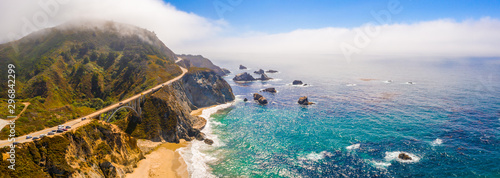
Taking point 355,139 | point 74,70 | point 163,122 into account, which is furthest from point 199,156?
point 74,70

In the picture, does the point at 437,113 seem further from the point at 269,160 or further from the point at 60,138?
the point at 60,138

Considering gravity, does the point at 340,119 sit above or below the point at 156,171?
above

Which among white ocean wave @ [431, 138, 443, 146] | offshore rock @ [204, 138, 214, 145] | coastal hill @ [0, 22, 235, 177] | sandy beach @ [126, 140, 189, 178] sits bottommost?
sandy beach @ [126, 140, 189, 178]

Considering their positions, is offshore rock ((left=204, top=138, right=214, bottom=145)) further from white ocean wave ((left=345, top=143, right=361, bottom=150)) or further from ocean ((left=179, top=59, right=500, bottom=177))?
white ocean wave ((left=345, top=143, right=361, bottom=150))

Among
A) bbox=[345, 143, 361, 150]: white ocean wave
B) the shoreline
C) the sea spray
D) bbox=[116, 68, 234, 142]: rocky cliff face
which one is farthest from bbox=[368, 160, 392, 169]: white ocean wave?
bbox=[116, 68, 234, 142]: rocky cliff face

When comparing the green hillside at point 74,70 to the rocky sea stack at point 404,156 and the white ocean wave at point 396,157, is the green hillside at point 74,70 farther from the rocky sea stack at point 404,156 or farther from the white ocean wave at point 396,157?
the rocky sea stack at point 404,156

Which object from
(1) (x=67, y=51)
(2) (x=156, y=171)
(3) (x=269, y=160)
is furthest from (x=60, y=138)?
(1) (x=67, y=51)
